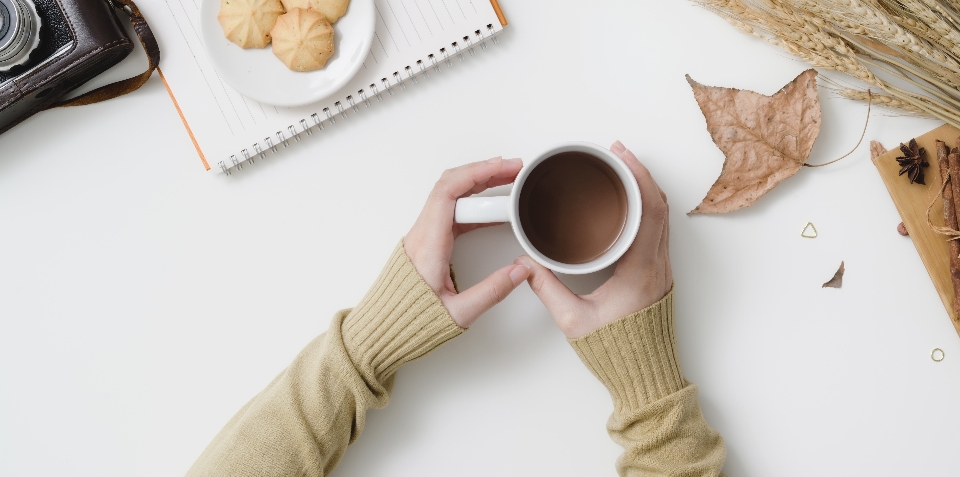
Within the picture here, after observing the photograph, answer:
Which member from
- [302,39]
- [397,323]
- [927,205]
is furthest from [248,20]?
[927,205]

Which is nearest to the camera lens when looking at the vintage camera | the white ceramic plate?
the vintage camera

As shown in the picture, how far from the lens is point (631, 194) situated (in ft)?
2.56

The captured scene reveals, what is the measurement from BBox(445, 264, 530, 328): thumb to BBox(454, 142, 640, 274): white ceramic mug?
0.10 metres

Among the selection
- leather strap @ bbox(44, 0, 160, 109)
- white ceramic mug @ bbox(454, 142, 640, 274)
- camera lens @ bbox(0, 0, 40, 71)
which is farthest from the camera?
leather strap @ bbox(44, 0, 160, 109)

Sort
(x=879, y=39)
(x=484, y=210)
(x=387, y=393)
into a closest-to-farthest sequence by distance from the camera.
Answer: (x=484, y=210)
(x=879, y=39)
(x=387, y=393)

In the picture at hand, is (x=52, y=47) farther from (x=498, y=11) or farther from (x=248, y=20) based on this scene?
(x=498, y=11)

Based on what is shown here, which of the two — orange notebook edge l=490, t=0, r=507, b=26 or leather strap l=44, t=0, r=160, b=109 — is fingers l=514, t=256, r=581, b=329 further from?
leather strap l=44, t=0, r=160, b=109

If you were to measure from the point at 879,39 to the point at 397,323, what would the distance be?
867 millimetres

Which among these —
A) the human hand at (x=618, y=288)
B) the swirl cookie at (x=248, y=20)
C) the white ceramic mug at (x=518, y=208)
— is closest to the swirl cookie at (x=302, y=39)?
the swirl cookie at (x=248, y=20)

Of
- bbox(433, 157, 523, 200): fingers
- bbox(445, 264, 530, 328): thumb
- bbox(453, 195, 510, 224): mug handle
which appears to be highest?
bbox(433, 157, 523, 200): fingers

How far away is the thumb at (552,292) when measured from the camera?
91 cm

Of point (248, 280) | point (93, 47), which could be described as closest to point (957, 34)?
point (248, 280)

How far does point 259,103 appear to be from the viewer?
1007 millimetres

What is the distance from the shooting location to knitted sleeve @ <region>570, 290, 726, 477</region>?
0.91m
